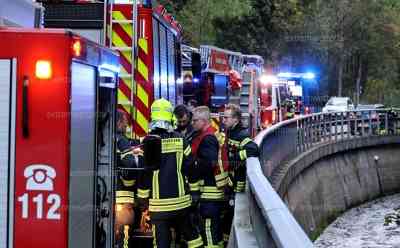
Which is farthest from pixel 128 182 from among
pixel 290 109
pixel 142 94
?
pixel 290 109

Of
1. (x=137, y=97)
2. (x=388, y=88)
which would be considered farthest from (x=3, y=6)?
(x=388, y=88)

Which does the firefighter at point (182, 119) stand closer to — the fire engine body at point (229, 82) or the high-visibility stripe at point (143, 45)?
the high-visibility stripe at point (143, 45)

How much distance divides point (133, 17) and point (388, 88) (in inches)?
2393

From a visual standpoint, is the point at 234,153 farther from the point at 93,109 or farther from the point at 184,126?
the point at 93,109

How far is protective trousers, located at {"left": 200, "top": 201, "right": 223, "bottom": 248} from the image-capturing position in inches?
312

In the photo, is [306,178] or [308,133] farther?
[308,133]

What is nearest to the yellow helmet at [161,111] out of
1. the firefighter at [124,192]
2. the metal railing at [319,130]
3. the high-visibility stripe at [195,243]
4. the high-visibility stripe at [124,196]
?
the firefighter at [124,192]

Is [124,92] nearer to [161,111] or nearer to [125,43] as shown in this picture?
[125,43]

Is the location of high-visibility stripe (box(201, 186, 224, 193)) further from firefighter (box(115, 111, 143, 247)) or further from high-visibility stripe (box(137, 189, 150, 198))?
high-visibility stripe (box(137, 189, 150, 198))

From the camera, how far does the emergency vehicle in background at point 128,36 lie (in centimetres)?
857

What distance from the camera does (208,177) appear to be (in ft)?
25.8

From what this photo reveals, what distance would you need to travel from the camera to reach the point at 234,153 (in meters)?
8.30

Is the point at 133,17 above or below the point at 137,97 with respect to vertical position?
above

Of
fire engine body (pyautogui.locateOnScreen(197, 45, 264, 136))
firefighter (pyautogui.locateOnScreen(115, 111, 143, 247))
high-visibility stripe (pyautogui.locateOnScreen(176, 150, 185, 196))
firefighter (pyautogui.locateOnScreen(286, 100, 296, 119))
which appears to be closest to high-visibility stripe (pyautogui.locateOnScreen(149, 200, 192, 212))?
high-visibility stripe (pyautogui.locateOnScreen(176, 150, 185, 196))
